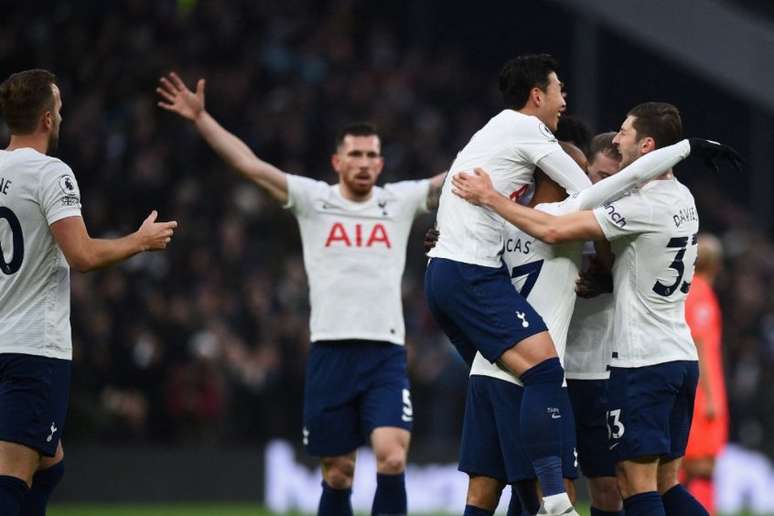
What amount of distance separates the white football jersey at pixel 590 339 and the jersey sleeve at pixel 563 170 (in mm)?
683

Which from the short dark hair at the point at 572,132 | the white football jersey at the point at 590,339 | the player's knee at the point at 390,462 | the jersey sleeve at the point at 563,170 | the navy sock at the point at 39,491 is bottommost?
the navy sock at the point at 39,491

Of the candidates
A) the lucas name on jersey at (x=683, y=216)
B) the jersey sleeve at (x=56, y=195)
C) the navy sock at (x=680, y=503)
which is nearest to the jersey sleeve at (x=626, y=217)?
the lucas name on jersey at (x=683, y=216)

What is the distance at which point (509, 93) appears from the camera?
23.5 feet

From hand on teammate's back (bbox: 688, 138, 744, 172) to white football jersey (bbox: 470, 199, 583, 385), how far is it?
2.28 feet

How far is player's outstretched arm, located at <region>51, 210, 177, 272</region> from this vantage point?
654cm

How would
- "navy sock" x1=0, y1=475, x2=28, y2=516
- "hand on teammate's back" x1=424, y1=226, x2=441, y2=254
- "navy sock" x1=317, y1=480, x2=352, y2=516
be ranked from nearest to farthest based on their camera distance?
1. "navy sock" x1=0, y1=475, x2=28, y2=516
2. "hand on teammate's back" x1=424, y1=226, x2=441, y2=254
3. "navy sock" x1=317, y1=480, x2=352, y2=516

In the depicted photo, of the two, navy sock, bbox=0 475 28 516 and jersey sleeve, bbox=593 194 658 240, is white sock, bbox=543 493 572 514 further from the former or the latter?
navy sock, bbox=0 475 28 516

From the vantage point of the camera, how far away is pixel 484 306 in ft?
22.5

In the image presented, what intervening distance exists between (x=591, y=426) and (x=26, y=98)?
3.34m

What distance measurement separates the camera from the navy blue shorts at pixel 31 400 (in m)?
6.55

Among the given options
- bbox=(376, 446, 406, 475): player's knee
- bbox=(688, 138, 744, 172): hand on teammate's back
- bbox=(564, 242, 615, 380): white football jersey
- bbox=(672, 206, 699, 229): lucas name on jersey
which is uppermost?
bbox=(688, 138, 744, 172): hand on teammate's back

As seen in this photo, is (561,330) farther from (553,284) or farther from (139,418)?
(139,418)

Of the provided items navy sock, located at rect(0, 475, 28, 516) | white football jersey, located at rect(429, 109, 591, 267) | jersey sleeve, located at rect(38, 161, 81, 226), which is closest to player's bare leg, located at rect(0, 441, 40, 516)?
navy sock, located at rect(0, 475, 28, 516)

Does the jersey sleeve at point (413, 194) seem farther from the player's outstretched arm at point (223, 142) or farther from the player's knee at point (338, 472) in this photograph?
the player's knee at point (338, 472)
